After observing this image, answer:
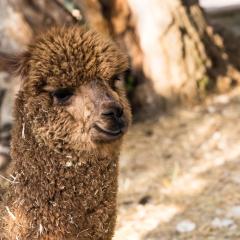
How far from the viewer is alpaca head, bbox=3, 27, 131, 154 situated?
261cm

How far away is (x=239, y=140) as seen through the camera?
17.7ft

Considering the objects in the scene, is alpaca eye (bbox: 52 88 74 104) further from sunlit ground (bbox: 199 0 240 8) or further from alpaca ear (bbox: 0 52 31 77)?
sunlit ground (bbox: 199 0 240 8)

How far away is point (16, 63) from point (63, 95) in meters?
0.29

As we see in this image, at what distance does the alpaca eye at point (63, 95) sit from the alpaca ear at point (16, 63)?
0.59 ft

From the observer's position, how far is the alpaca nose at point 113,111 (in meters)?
2.57

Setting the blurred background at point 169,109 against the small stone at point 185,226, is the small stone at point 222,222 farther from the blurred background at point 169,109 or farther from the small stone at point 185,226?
the small stone at point 185,226

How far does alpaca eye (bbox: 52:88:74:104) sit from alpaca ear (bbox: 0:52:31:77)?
0.18m

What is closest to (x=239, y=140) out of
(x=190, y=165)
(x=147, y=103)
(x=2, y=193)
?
(x=190, y=165)

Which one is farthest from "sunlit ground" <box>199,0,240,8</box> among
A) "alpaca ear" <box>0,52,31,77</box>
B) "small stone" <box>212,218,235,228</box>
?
"alpaca ear" <box>0,52,31,77</box>

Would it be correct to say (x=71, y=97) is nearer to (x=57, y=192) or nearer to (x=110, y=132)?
Result: (x=110, y=132)

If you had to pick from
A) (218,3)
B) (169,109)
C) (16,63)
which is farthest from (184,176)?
(218,3)

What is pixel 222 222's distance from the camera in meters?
4.34

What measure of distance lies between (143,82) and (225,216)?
1.87m

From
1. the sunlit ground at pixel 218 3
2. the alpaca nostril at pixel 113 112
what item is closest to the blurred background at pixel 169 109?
the sunlit ground at pixel 218 3
